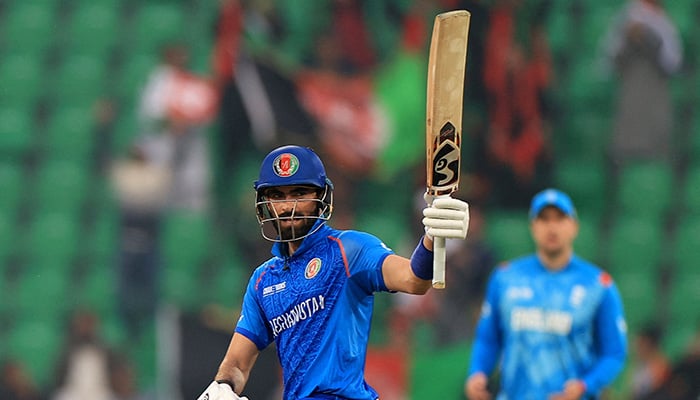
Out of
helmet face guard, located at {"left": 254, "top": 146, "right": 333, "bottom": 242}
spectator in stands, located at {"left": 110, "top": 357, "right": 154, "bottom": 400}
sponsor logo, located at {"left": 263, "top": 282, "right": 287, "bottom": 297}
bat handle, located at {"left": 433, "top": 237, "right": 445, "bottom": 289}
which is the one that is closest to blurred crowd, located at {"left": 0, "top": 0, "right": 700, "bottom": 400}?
spectator in stands, located at {"left": 110, "top": 357, "right": 154, "bottom": 400}

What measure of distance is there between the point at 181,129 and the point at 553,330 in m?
3.87

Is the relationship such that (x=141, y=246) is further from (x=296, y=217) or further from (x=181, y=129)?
(x=296, y=217)

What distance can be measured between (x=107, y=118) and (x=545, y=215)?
4.54m

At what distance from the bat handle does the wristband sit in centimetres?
6

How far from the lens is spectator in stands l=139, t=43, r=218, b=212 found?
8781 millimetres

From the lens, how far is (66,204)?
921 cm

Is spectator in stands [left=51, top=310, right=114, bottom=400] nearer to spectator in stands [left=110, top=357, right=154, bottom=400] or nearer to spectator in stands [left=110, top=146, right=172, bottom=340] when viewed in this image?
spectator in stands [left=110, top=357, right=154, bottom=400]

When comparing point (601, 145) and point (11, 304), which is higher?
point (601, 145)

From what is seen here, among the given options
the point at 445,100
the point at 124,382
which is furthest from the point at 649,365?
the point at 445,100

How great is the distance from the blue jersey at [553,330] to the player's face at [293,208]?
233 cm

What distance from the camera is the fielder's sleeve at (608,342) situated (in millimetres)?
5801

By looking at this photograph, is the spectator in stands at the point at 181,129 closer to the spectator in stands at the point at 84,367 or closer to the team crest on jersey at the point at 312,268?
the spectator in stands at the point at 84,367

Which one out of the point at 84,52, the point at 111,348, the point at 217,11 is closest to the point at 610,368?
the point at 111,348

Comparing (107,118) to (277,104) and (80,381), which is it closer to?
(277,104)
